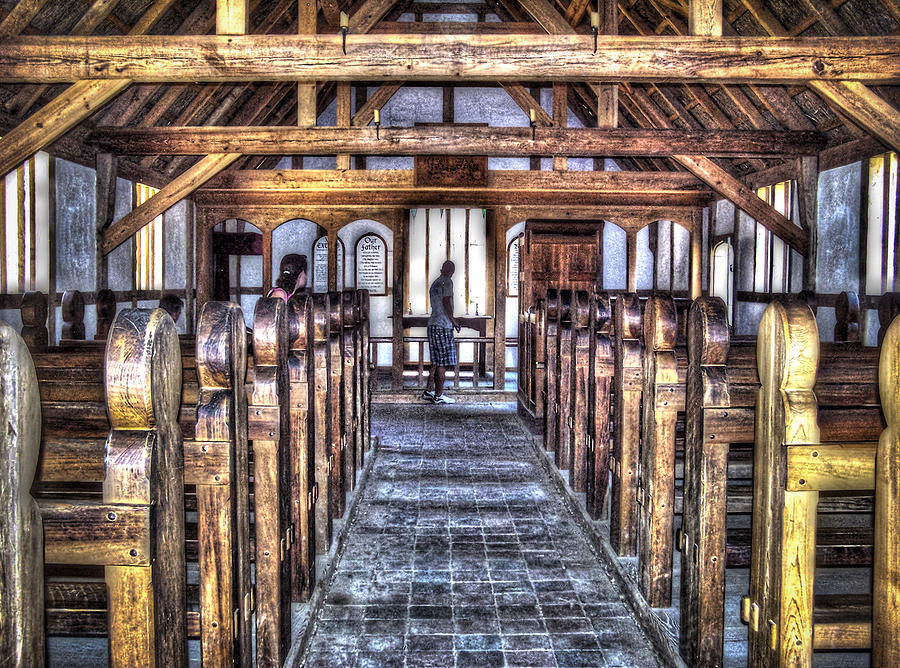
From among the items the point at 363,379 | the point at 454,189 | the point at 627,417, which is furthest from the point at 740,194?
the point at 627,417

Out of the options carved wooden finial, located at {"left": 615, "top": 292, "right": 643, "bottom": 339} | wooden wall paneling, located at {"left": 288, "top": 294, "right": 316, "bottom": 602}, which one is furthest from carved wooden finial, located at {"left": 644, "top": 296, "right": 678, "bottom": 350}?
wooden wall paneling, located at {"left": 288, "top": 294, "right": 316, "bottom": 602}

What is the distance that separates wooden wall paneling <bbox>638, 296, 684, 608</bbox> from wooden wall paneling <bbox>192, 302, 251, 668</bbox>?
171cm

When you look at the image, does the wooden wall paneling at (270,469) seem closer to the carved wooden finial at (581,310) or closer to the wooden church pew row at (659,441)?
the wooden church pew row at (659,441)

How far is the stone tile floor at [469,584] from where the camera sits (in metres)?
2.96

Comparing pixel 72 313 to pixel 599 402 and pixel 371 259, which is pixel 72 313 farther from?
pixel 371 259

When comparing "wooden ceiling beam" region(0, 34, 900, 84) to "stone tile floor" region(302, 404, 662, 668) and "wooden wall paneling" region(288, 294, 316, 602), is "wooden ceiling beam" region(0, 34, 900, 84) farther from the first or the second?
"stone tile floor" region(302, 404, 662, 668)

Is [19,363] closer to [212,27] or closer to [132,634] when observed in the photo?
[132,634]

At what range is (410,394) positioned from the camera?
9867 mm

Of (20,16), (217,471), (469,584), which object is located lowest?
(469,584)

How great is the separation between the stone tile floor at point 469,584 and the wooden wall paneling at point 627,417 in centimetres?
32

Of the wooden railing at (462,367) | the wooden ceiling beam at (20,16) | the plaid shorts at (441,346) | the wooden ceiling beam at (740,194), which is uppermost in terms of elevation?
the wooden ceiling beam at (20,16)

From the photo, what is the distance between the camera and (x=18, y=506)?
1165 millimetres

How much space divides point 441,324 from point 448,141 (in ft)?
7.58

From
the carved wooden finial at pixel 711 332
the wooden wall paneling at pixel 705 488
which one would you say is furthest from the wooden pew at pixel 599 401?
the carved wooden finial at pixel 711 332
